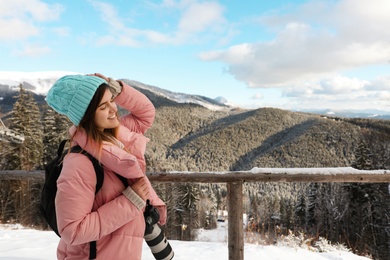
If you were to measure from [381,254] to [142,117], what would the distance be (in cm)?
2408

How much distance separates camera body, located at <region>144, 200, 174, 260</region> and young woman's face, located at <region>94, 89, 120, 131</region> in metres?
0.48

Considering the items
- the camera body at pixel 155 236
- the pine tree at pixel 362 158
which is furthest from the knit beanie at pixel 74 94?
the pine tree at pixel 362 158

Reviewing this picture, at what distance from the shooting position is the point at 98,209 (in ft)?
4.63

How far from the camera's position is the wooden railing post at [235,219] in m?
3.25

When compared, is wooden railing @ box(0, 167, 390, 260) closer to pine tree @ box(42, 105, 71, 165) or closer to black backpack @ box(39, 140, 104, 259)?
black backpack @ box(39, 140, 104, 259)

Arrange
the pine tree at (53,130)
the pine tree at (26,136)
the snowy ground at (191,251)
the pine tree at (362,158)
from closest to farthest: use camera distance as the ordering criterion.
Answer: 1. the snowy ground at (191,251)
2. the pine tree at (26,136)
3. the pine tree at (53,130)
4. the pine tree at (362,158)

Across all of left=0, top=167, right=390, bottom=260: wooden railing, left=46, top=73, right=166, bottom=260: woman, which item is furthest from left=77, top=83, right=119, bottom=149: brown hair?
left=0, top=167, right=390, bottom=260: wooden railing

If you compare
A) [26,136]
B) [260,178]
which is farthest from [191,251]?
Answer: [26,136]

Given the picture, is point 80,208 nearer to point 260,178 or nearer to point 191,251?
point 260,178

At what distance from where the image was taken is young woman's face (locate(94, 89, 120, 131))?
151cm

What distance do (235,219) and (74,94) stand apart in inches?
93.8

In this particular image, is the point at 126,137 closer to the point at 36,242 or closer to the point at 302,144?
the point at 36,242

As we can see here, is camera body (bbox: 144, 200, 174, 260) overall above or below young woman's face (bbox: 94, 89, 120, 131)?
below

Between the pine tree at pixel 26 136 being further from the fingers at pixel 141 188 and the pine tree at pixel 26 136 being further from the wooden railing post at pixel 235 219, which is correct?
the fingers at pixel 141 188
